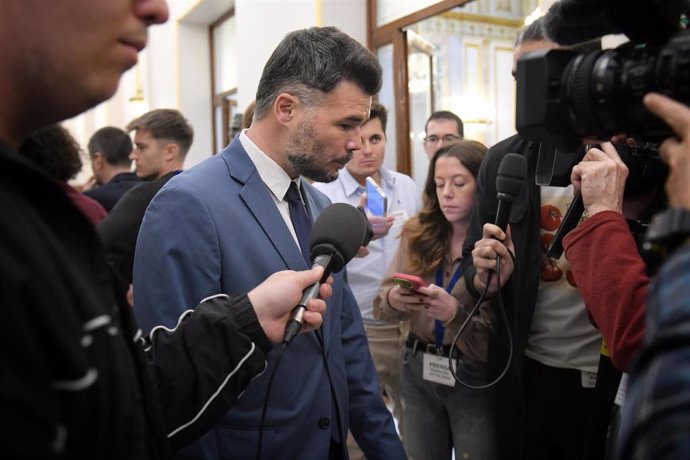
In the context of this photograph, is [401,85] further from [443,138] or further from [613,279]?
[613,279]

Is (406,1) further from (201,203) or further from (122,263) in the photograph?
(201,203)

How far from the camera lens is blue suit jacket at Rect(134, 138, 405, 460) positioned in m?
1.23

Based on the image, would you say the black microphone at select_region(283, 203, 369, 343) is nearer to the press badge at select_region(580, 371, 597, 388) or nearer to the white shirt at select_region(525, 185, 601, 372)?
the white shirt at select_region(525, 185, 601, 372)

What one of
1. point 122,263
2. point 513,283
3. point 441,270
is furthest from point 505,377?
point 122,263

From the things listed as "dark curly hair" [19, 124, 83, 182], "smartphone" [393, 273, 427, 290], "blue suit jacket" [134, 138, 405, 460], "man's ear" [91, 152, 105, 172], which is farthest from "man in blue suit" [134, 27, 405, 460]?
"man's ear" [91, 152, 105, 172]

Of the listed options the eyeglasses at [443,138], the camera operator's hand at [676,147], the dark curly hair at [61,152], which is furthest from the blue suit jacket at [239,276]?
the eyeglasses at [443,138]

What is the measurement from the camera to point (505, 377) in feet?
5.83

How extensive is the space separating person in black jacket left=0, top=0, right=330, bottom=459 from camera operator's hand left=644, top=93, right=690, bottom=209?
59 cm

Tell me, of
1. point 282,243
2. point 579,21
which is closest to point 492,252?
point 282,243

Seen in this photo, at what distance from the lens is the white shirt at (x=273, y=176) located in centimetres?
143

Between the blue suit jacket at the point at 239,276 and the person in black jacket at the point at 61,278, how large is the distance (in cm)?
48

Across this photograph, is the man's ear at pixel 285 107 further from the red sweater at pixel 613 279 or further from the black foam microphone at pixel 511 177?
the red sweater at pixel 613 279

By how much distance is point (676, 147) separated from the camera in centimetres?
71

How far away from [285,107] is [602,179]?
0.76m
